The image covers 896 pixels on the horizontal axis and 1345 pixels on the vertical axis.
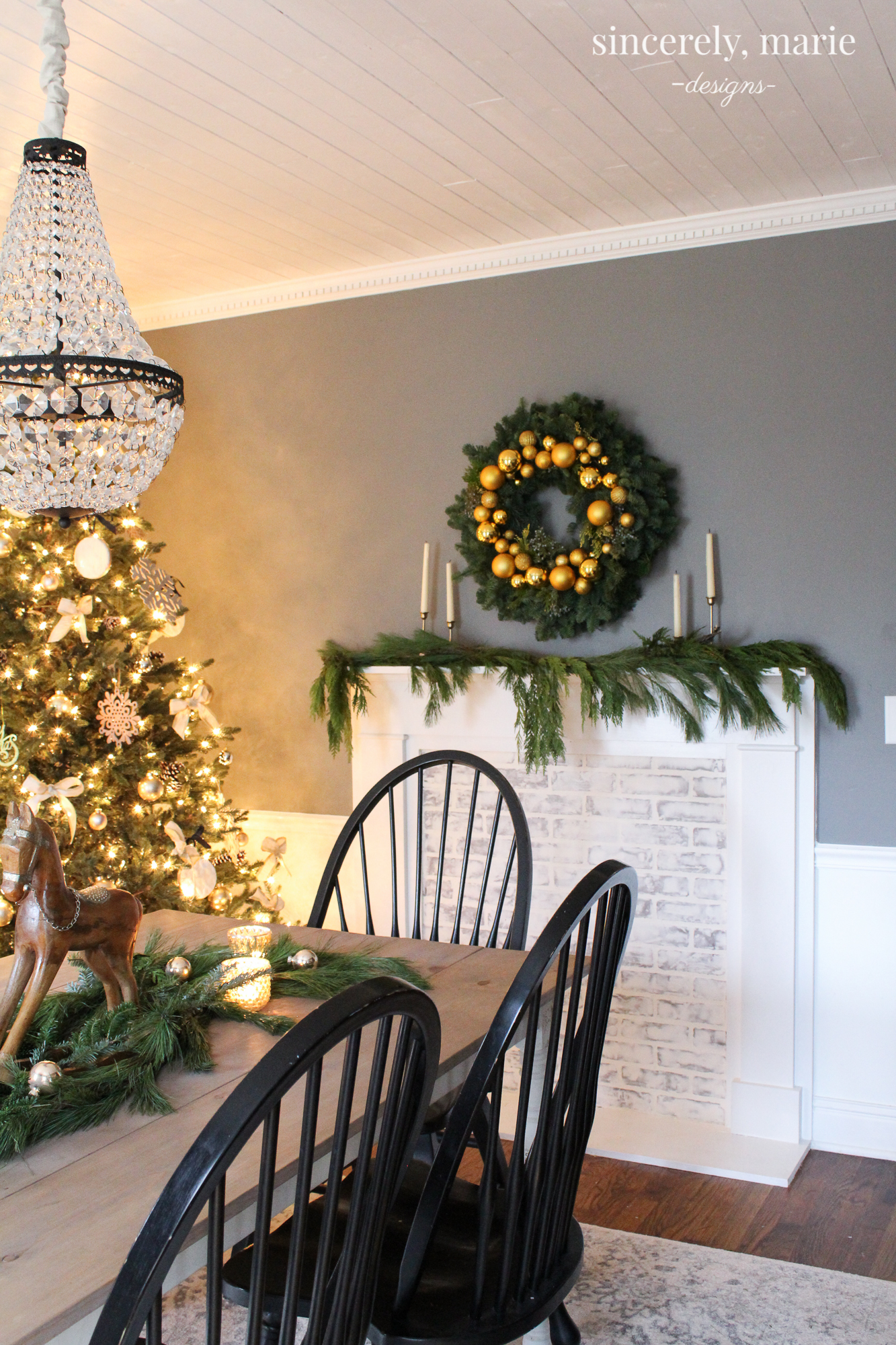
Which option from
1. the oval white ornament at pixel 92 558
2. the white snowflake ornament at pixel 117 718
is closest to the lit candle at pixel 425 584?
the white snowflake ornament at pixel 117 718

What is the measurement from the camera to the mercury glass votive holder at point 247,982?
5.62 feet

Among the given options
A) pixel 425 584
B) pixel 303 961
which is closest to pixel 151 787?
pixel 425 584

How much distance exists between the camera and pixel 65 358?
5.40ft

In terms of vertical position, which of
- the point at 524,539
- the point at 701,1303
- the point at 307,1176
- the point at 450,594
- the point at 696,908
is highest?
the point at 524,539

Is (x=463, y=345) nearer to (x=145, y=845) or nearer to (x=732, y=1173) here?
(x=145, y=845)

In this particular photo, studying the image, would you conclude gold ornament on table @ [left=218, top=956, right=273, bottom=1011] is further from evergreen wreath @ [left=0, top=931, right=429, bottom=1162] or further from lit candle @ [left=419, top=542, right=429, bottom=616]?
lit candle @ [left=419, top=542, right=429, bottom=616]

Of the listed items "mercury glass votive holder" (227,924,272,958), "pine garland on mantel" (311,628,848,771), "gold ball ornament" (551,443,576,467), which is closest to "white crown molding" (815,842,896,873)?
"pine garland on mantel" (311,628,848,771)

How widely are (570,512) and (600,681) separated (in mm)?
516

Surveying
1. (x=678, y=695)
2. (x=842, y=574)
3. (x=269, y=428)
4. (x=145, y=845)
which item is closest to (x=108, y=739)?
(x=145, y=845)

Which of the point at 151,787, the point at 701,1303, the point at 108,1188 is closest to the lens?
the point at 108,1188

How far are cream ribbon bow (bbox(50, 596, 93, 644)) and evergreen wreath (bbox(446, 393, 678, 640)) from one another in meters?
1.14

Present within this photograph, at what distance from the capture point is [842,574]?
3145 mm

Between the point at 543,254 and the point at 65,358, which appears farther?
the point at 543,254

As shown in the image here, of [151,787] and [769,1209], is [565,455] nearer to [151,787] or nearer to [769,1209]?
[151,787]
